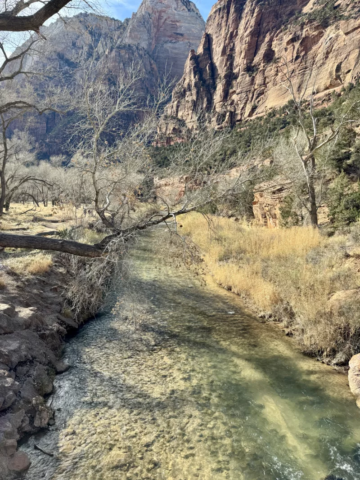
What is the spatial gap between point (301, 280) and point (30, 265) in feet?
23.1

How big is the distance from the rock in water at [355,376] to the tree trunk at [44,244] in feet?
15.5

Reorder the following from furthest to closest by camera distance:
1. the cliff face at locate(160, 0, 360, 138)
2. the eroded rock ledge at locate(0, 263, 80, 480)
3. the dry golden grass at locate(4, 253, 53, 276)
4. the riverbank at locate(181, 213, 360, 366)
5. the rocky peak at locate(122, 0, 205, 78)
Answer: the rocky peak at locate(122, 0, 205, 78) < the cliff face at locate(160, 0, 360, 138) < the dry golden grass at locate(4, 253, 53, 276) < the riverbank at locate(181, 213, 360, 366) < the eroded rock ledge at locate(0, 263, 80, 480)

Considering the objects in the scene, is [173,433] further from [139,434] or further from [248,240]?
[248,240]

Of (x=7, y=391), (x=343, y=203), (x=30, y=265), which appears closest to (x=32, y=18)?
(x=7, y=391)

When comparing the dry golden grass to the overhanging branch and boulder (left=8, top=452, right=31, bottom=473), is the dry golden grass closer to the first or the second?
boulder (left=8, top=452, right=31, bottom=473)

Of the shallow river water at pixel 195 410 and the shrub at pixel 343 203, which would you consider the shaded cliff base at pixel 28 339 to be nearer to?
the shallow river water at pixel 195 410

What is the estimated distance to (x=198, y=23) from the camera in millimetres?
150000

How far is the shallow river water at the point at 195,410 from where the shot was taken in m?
3.07

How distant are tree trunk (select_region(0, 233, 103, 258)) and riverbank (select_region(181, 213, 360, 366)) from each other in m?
3.24

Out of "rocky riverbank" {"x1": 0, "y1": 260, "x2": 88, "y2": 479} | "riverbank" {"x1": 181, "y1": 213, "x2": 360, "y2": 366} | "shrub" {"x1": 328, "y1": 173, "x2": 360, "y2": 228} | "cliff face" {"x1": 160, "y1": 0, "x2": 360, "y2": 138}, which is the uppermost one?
"cliff face" {"x1": 160, "y1": 0, "x2": 360, "y2": 138}

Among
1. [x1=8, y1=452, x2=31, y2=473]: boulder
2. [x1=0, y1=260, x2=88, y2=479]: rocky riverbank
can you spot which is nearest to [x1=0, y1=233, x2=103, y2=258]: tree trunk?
[x1=0, y1=260, x2=88, y2=479]: rocky riverbank

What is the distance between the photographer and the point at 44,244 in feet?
14.8

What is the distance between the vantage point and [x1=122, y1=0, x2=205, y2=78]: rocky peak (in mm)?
137500

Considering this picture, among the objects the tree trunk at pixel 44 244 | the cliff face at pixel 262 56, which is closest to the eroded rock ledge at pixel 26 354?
the tree trunk at pixel 44 244
